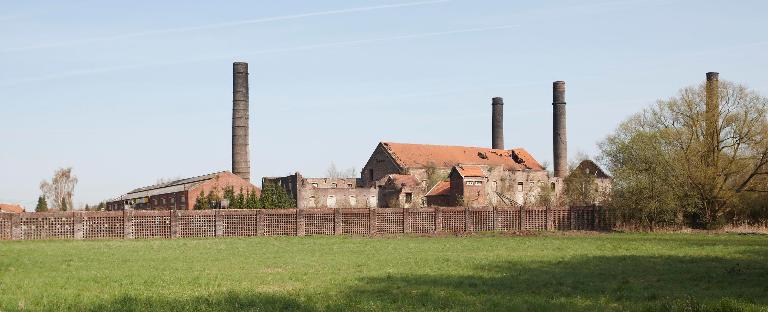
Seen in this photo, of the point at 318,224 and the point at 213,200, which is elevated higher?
the point at 213,200

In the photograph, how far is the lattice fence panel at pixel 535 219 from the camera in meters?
53.4

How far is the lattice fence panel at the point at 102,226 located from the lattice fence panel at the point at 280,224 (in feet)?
27.9

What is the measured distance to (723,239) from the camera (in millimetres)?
40594

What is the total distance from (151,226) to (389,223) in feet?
46.7

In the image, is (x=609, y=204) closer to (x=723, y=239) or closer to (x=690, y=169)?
(x=690, y=169)

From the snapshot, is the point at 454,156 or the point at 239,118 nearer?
the point at 239,118

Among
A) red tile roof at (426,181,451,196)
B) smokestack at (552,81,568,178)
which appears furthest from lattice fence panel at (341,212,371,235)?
smokestack at (552,81,568,178)

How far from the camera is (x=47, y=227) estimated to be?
47.1 metres

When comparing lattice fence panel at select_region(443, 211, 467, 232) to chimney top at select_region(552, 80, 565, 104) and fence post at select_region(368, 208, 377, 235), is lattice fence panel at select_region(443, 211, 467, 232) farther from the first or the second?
chimney top at select_region(552, 80, 565, 104)

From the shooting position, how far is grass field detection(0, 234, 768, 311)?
1620cm

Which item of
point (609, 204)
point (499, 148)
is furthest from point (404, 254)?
point (499, 148)

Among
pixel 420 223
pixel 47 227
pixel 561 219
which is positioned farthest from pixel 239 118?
pixel 561 219

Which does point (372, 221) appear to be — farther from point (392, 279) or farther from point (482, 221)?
point (392, 279)

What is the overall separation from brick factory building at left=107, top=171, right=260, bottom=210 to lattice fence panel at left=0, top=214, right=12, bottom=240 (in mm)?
17931
